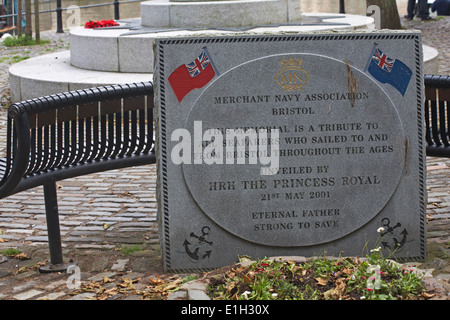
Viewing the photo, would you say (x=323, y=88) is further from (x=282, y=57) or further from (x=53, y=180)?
(x=53, y=180)

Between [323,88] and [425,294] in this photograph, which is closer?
[425,294]

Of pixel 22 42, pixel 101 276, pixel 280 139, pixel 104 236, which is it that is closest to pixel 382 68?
pixel 280 139

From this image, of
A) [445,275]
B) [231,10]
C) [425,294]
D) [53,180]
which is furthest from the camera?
[231,10]

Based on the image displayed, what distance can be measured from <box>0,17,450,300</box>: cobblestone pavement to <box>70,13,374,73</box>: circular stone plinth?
315 centimetres

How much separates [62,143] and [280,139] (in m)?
1.38

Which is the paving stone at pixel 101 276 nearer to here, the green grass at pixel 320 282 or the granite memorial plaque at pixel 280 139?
the granite memorial plaque at pixel 280 139

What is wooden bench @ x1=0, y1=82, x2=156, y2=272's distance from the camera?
457 cm

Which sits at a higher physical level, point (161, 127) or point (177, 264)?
point (161, 127)

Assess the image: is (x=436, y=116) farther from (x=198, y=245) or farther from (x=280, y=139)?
(x=198, y=245)

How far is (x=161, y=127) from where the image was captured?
4590mm

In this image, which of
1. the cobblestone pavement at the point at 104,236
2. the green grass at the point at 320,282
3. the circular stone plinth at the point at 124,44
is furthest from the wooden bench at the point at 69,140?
the circular stone plinth at the point at 124,44

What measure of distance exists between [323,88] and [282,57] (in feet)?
0.99

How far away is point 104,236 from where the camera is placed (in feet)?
18.0
